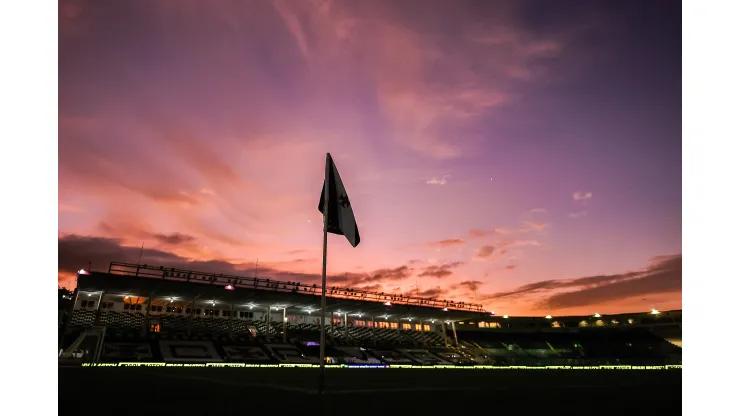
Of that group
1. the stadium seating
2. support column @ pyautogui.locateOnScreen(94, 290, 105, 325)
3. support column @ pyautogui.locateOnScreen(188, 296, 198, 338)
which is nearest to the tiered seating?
the stadium seating

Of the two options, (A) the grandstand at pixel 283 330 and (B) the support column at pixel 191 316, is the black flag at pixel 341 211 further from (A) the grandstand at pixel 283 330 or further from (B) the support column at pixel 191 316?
(B) the support column at pixel 191 316

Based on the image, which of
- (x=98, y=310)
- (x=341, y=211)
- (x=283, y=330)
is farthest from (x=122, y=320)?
(x=341, y=211)

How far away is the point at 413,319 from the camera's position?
60.7m

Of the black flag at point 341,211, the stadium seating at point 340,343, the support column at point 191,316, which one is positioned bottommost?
the stadium seating at point 340,343

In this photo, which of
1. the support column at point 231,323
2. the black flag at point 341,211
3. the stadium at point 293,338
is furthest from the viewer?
the support column at point 231,323

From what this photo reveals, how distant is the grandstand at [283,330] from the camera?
34.8 metres

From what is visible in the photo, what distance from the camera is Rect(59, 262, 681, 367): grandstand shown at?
34750 mm

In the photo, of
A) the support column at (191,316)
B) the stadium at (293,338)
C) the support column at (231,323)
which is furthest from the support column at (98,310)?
the support column at (231,323)

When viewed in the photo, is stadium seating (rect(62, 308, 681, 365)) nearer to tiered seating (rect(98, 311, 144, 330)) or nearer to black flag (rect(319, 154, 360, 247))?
tiered seating (rect(98, 311, 144, 330))

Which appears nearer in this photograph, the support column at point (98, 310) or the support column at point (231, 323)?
the support column at point (98, 310)

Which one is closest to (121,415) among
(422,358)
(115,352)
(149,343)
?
(115,352)

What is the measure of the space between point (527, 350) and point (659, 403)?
216 feet
